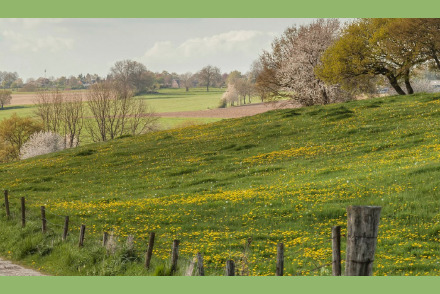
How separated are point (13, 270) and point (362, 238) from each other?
13.9 m

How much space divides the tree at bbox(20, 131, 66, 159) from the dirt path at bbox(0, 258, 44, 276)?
79.0 metres

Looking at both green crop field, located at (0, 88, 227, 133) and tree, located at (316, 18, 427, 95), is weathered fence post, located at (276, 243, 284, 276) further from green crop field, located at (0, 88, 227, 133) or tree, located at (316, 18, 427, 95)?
green crop field, located at (0, 88, 227, 133)

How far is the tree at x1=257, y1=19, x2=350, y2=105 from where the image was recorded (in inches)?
2800

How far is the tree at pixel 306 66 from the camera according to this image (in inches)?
2800

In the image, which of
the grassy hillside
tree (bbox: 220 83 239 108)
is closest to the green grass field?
tree (bbox: 220 83 239 108)

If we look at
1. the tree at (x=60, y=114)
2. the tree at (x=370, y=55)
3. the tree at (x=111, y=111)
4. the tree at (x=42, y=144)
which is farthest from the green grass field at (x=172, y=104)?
the tree at (x=370, y=55)

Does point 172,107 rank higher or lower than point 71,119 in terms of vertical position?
higher

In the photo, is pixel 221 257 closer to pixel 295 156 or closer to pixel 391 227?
pixel 391 227

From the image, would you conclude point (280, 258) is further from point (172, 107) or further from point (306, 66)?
point (172, 107)

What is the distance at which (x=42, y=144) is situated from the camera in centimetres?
9556

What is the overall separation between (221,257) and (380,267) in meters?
5.13

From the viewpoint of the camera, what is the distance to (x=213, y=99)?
186 meters

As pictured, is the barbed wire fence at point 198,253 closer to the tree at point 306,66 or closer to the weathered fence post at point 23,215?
the weathered fence post at point 23,215

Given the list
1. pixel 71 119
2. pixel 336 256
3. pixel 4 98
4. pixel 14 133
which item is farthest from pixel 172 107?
pixel 336 256
